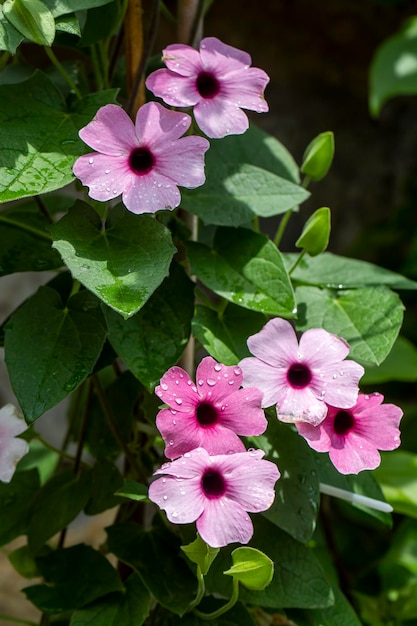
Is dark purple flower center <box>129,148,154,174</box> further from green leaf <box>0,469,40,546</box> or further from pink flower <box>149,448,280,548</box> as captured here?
green leaf <box>0,469,40,546</box>

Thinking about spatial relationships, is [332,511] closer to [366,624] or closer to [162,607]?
[366,624]

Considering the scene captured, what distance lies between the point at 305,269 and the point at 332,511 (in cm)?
101

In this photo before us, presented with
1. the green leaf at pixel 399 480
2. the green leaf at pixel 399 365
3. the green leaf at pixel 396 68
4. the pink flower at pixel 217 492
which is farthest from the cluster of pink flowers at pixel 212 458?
the green leaf at pixel 396 68

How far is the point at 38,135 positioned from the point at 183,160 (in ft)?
0.42

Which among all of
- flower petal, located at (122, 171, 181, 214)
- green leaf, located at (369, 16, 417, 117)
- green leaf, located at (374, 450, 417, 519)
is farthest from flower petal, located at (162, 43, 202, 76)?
green leaf, located at (369, 16, 417, 117)

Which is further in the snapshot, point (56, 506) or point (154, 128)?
point (56, 506)

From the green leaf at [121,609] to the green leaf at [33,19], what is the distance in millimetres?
474

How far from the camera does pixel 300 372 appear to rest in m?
0.63

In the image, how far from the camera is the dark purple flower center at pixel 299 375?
0.62 meters

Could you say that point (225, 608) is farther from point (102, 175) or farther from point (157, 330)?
point (102, 175)

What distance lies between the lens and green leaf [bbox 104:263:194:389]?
0.65m

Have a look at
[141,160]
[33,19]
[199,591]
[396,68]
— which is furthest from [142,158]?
[396,68]

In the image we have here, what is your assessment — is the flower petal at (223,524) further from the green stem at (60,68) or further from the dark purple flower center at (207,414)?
the green stem at (60,68)

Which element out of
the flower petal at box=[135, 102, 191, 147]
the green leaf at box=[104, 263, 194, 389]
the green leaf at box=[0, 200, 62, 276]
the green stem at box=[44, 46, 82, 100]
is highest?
the flower petal at box=[135, 102, 191, 147]
